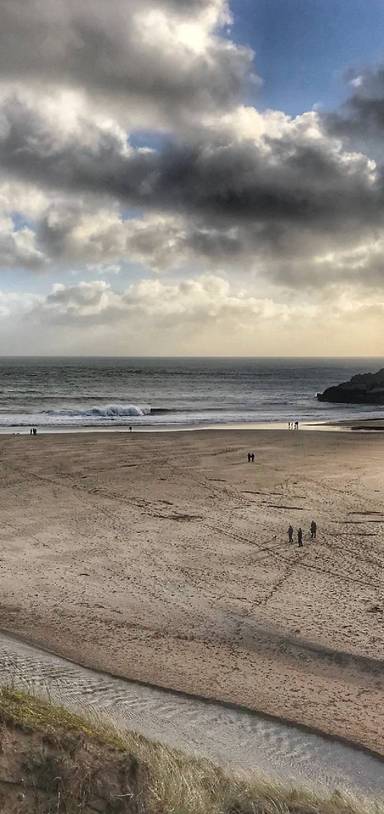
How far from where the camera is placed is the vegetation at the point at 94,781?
16.0 ft

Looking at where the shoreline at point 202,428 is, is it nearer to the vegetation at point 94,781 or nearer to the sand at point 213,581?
the sand at point 213,581

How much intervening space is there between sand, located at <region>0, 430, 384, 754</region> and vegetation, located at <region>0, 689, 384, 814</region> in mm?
3360

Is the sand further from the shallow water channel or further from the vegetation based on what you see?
the vegetation

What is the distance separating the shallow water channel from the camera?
769 cm

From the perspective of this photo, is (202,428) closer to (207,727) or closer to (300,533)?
(300,533)

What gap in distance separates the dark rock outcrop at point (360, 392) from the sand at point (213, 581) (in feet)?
174

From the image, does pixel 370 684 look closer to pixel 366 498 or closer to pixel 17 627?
pixel 17 627

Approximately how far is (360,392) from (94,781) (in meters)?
80.4

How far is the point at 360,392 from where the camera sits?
266 feet

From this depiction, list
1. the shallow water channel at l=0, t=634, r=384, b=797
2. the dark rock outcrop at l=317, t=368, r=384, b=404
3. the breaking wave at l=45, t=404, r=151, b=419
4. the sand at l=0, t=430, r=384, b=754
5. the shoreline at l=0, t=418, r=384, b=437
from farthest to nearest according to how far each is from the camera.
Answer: the dark rock outcrop at l=317, t=368, r=384, b=404 < the breaking wave at l=45, t=404, r=151, b=419 < the shoreline at l=0, t=418, r=384, b=437 < the sand at l=0, t=430, r=384, b=754 < the shallow water channel at l=0, t=634, r=384, b=797

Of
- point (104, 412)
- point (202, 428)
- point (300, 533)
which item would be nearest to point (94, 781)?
point (300, 533)

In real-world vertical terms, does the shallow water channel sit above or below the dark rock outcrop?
below

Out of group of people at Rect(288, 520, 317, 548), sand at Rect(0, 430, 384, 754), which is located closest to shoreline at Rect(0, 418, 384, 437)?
sand at Rect(0, 430, 384, 754)

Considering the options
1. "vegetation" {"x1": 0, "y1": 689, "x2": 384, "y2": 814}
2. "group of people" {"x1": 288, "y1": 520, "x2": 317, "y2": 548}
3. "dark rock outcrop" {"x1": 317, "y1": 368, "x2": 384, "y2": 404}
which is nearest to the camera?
"vegetation" {"x1": 0, "y1": 689, "x2": 384, "y2": 814}
